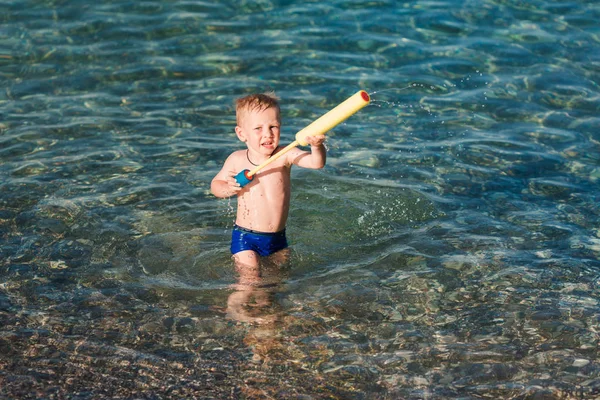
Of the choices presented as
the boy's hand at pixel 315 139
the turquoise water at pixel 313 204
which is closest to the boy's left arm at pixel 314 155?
the boy's hand at pixel 315 139

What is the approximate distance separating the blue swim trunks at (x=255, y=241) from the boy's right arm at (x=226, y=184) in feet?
1.31

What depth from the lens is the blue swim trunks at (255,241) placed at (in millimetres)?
6633

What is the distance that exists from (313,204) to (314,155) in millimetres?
1532

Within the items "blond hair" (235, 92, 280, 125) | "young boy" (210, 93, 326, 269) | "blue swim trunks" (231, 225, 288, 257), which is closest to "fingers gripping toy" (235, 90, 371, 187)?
"young boy" (210, 93, 326, 269)

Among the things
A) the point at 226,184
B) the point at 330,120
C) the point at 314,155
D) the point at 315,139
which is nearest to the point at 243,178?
the point at 226,184

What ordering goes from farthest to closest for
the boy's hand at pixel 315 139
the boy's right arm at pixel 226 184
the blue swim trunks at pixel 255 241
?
the blue swim trunks at pixel 255 241, the boy's right arm at pixel 226 184, the boy's hand at pixel 315 139

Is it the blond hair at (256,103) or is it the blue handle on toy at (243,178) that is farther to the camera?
the blond hair at (256,103)

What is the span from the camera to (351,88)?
9.61 meters

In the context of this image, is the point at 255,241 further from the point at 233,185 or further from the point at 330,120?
the point at 330,120

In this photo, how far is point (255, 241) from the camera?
664 cm

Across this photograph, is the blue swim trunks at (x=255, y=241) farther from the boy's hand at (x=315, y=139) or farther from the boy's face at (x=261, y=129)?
the boy's hand at (x=315, y=139)

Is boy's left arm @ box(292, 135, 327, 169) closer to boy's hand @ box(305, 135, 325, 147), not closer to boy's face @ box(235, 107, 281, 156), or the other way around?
boy's hand @ box(305, 135, 325, 147)

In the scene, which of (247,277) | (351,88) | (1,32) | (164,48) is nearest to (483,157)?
(351,88)

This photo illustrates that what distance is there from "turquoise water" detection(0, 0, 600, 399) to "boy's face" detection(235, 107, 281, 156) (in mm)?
948
